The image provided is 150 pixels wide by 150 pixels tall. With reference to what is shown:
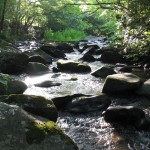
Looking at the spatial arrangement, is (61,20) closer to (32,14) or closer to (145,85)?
(32,14)

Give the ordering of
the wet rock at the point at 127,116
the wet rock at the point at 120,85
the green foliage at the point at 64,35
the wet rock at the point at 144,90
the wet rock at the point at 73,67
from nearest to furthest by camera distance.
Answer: the wet rock at the point at 127,116
the wet rock at the point at 144,90
the wet rock at the point at 120,85
the wet rock at the point at 73,67
the green foliage at the point at 64,35

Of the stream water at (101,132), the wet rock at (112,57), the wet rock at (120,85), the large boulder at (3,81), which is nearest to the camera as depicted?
the large boulder at (3,81)

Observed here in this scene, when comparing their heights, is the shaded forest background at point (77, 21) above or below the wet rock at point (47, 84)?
above

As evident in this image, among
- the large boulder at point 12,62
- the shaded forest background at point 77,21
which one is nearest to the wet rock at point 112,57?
the shaded forest background at point 77,21

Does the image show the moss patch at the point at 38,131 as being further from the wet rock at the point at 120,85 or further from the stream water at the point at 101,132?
the wet rock at the point at 120,85

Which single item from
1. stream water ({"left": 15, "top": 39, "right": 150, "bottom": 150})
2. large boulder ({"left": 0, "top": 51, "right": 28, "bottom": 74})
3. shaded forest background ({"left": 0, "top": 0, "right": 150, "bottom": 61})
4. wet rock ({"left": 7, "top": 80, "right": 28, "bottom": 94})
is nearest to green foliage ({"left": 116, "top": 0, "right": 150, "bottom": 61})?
shaded forest background ({"left": 0, "top": 0, "right": 150, "bottom": 61})

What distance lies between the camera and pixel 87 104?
25.3 feet

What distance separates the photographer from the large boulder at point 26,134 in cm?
424

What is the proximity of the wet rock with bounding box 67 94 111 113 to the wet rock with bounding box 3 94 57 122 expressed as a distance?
125 centimetres

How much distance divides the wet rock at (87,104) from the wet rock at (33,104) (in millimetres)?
1252

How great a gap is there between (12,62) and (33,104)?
22.8ft

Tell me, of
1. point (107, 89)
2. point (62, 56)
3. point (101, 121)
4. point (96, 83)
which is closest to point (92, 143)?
point (101, 121)

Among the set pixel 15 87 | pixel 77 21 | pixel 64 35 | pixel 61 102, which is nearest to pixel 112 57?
pixel 15 87

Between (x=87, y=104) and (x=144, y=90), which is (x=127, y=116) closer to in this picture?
(x=87, y=104)
